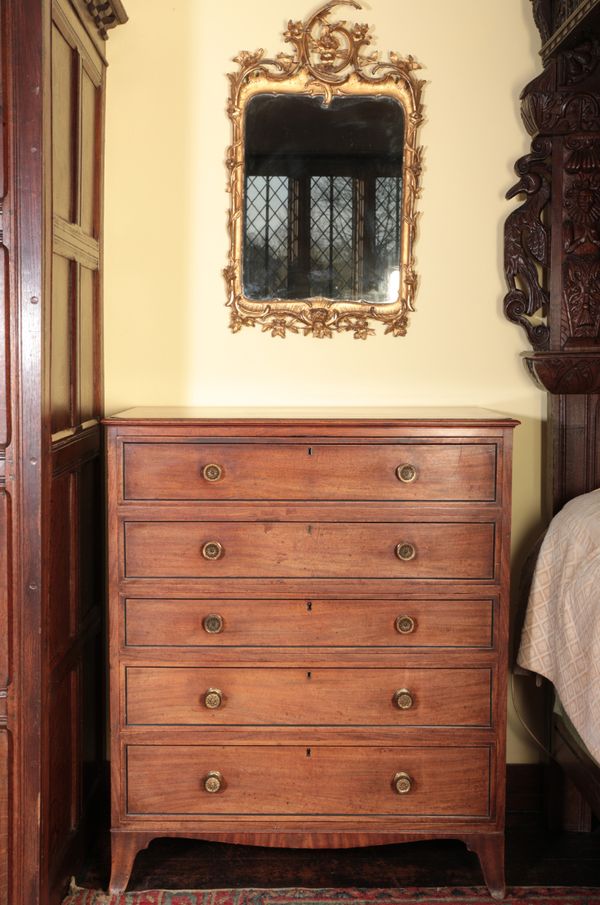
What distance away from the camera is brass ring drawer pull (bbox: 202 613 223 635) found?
256cm

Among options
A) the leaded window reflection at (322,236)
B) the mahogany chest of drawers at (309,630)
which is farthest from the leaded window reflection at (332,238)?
the mahogany chest of drawers at (309,630)

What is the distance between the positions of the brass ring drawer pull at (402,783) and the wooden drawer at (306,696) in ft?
0.48

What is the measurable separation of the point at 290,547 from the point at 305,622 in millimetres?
215

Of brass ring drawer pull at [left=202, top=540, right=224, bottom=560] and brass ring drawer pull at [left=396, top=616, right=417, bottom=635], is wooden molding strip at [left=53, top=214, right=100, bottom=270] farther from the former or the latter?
brass ring drawer pull at [left=396, top=616, right=417, bottom=635]

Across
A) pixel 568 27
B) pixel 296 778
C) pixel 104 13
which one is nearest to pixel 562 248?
pixel 568 27

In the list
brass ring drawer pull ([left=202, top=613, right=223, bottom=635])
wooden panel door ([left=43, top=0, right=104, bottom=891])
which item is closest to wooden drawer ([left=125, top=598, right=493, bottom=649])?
brass ring drawer pull ([left=202, top=613, right=223, bottom=635])

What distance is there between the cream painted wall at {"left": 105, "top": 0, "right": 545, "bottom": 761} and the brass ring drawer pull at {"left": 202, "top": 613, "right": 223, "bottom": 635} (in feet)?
2.63

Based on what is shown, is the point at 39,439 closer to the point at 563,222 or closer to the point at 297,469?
the point at 297,469

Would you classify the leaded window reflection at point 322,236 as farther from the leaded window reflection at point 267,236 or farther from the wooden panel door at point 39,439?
the wooden panel door at point 39,439

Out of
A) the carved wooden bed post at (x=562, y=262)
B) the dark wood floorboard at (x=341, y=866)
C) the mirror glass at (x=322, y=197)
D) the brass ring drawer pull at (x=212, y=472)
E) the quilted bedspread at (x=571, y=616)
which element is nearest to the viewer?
the quilted bedspread at (x=571, y=616)

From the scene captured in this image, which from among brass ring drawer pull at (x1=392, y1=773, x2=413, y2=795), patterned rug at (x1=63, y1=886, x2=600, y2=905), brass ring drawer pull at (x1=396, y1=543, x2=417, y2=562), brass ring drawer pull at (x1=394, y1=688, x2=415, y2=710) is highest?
brass ring drawer pull at (x1=396, y1=543, x2=417, y2=562)

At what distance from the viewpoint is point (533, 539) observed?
314 centimetres

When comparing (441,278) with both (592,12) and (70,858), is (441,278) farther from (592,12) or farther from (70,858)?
(70,858)

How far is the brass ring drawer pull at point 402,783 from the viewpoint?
2.59 meters
